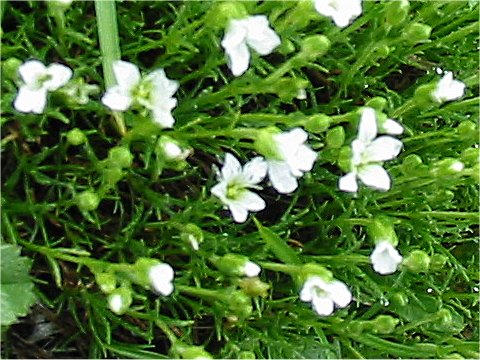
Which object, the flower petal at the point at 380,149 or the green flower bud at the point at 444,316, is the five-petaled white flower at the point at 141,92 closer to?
the flower petal at the point at 380,149

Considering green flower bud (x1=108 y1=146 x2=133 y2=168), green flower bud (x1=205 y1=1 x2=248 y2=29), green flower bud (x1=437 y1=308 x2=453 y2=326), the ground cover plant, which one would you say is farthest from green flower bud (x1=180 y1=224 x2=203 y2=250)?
green flower bud (x1=437 y1=308 x2=453 y2=326)

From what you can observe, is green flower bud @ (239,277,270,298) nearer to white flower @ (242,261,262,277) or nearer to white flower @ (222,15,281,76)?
white flower @ (242,261,262,277)

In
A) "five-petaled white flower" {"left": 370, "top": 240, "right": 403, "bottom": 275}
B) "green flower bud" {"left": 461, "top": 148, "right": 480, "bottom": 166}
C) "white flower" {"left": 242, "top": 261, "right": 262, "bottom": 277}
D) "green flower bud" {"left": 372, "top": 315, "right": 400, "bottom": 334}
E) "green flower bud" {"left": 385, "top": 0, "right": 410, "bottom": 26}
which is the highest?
"green flower bud" {"left": 385, "top": 0, "right": 410, "bottom": 26}

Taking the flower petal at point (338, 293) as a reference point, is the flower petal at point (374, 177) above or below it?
above

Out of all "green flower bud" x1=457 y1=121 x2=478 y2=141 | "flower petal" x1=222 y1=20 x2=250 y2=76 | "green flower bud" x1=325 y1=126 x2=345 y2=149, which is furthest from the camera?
"green flower bud" x1=457 y1=121 x2=478 y2=141

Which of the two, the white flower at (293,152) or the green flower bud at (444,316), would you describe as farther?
the green flower bud at (444,316)

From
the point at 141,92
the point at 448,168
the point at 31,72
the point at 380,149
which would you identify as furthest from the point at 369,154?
the point at 31,72

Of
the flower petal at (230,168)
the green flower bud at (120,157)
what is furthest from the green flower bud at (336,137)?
the green flower bud at (120,157)

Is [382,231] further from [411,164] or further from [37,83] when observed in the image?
[37,83]
